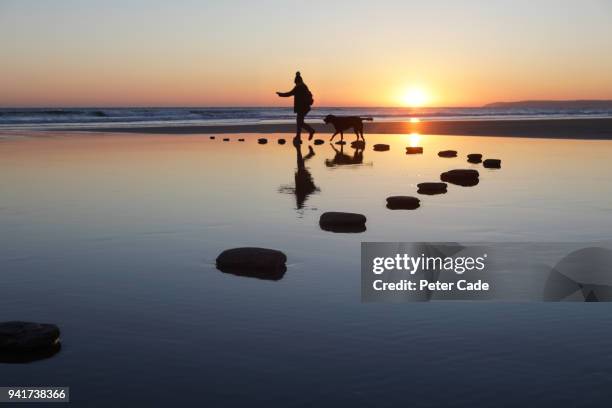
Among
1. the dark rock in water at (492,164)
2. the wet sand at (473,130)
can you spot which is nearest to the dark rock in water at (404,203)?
the dark rock in water at (492,164)

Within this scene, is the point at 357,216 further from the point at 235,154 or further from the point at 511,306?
the point at 235,154

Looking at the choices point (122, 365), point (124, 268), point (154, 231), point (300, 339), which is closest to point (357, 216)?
point (154, 231)

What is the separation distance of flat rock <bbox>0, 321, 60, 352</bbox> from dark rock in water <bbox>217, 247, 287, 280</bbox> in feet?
8.46

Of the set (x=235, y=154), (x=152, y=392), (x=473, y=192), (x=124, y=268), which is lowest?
(x=152, y=392)

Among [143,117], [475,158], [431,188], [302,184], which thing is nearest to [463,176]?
[431,188]

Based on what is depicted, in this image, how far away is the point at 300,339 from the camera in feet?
18.3

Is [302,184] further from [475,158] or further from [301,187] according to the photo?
[475,158]

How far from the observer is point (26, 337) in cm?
538

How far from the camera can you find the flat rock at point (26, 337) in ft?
17.6

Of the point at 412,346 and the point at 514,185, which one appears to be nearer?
the point at 412,346

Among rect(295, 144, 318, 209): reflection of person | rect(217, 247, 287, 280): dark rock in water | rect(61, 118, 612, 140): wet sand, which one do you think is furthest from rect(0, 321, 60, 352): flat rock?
rect(61, 118, 612, 140): wet sand

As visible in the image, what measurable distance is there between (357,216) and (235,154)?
14592mm

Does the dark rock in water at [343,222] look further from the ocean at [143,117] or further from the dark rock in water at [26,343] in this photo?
the ocean at [143,117]

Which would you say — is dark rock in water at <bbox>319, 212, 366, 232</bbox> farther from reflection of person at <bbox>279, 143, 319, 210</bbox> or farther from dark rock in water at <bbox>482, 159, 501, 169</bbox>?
dark rock in water at <bbox>482, 159, 501, 169</bbox>
